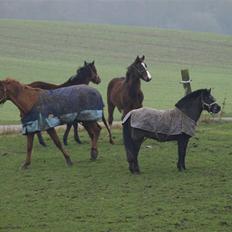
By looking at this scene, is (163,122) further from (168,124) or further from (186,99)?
(186,99)

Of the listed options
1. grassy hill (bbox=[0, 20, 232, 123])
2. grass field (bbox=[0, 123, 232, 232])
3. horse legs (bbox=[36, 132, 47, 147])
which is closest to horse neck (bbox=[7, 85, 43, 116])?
grass field (bbox=[0, 123, 232, 232])

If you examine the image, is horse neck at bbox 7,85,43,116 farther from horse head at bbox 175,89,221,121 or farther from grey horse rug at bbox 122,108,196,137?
horse head at bbox 175,89,221,121

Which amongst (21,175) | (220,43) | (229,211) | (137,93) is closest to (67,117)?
(21,175)

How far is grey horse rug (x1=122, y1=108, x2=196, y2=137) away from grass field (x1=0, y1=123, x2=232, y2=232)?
Answer: 779 mm

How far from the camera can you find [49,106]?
1433 cm

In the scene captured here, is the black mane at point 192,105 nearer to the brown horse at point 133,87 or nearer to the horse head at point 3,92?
the brown horse at point 133,87

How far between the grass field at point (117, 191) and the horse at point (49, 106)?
29.8 inches

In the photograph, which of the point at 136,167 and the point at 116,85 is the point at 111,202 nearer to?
the point at 136,167

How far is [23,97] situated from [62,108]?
783 mm

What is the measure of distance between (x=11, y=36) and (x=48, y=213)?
184ft

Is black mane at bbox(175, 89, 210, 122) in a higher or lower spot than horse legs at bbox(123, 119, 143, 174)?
higher

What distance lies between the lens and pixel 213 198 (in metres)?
10.9

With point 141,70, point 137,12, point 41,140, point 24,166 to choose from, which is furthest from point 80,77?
point 137,12

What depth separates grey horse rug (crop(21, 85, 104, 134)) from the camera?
1416 centimetres
